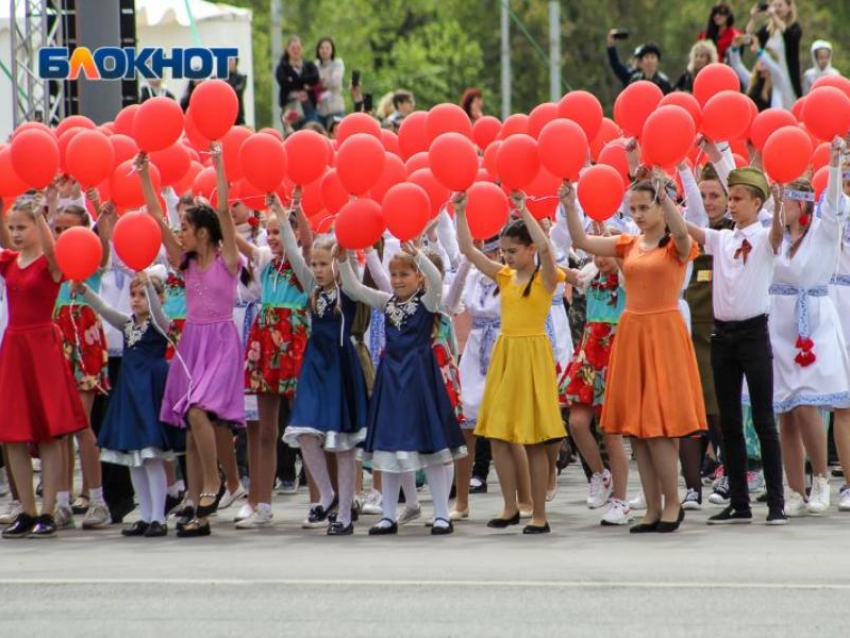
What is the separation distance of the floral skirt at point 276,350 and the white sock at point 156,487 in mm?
865

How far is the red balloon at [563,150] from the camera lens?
9.98 metres

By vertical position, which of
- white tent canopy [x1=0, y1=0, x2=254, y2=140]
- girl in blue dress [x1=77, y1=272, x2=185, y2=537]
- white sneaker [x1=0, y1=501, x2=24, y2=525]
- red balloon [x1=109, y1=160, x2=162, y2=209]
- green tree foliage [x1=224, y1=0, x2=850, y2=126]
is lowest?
white sneaker [x1=0, y1=501, x2=24, y2=525]

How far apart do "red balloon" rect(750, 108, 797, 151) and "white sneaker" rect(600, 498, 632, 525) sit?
2.35 metres

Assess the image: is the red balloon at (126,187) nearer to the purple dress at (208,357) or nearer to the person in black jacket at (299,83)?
the purple dress at (208,357)

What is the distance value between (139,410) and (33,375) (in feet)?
2.04

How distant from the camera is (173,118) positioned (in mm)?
10297

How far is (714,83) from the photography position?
11.6 metres

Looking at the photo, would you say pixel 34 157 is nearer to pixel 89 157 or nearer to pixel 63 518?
pixel 89 157

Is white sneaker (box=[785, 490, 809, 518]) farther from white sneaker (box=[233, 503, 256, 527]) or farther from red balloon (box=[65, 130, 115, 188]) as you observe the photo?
red balloon (box=[65, 130, 115, 188])

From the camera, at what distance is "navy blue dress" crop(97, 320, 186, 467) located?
1019cm

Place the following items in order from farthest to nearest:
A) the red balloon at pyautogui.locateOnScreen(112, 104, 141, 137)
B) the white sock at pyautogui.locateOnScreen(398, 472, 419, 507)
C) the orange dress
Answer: the red balloon at pyautogui.locateOnScreen(112, 104, 141, 137) < the white sock at pyautogui.locateOnScreen(398, 472, 419, 507) < the orange dress

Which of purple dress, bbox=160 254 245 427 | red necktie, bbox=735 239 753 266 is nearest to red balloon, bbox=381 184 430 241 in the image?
purple dress, bbox=160 254 245 427

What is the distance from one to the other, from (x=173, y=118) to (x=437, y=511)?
257cm

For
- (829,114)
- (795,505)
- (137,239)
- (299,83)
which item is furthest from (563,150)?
(299,83)
